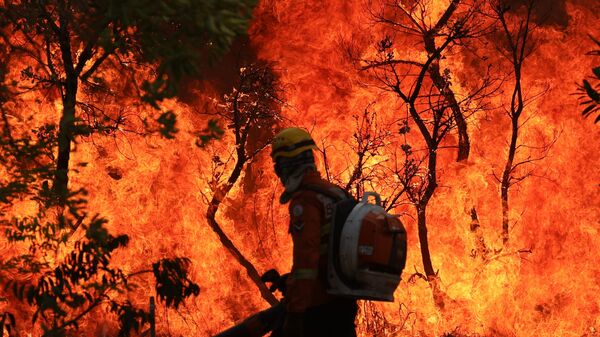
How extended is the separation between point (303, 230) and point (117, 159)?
1002cm

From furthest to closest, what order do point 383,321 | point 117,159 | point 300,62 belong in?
point 300,62 < point 117,159 < point 383,321

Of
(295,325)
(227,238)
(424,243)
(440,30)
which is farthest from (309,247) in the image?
(440,30)

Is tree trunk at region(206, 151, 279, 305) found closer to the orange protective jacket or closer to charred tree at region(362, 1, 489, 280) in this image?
charred tree at region(362, 1, 489, 280)

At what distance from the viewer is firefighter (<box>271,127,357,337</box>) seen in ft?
21.4

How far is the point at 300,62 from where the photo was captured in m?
17.3

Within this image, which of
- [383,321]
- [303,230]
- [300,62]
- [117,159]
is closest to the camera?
[303,230]

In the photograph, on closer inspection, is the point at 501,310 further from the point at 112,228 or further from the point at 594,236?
the point at 112,228

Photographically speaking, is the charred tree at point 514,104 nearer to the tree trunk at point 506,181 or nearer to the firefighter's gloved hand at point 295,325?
the tree trunk at point 506,181

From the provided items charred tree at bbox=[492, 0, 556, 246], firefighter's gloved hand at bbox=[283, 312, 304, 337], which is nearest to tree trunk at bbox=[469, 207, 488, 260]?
charred tree at bbox=[492, 0, 556, 246]

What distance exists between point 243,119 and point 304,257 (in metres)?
10.2

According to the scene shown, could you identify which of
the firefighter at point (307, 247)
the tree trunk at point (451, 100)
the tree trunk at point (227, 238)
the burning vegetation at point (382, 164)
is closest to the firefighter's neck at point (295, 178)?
the firefighter at point (307, 247)

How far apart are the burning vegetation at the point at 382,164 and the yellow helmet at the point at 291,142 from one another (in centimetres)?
809

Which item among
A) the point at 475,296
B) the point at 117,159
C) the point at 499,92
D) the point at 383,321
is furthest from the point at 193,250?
the point at 499,92

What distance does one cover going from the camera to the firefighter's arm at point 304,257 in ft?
21.3
